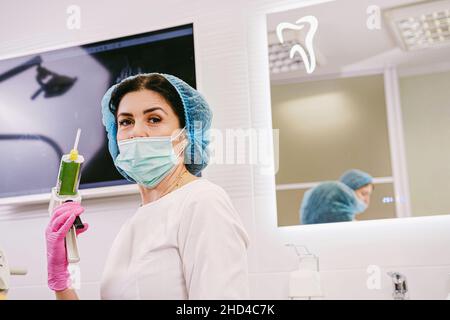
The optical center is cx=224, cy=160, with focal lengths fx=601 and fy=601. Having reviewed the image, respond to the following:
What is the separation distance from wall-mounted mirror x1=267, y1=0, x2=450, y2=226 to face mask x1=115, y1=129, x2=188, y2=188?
30cm

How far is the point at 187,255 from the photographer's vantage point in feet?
4.73

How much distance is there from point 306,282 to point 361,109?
48cm

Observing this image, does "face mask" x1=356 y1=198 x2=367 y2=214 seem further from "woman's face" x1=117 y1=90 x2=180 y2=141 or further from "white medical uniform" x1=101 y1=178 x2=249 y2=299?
"woman's face" x1=117 y1=90 x2=180 y2=141

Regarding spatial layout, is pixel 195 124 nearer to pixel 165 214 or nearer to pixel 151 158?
pixel 151 158

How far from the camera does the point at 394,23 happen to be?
1.60 metres

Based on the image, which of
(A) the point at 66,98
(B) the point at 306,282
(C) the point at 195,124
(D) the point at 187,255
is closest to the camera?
(D) the point at 187,255

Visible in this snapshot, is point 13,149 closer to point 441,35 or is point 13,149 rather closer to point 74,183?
point 74,183

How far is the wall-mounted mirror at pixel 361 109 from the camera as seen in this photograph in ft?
5.06

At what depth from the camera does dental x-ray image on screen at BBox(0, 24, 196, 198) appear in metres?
1.79

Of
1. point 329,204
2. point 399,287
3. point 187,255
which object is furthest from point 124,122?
point 399,287

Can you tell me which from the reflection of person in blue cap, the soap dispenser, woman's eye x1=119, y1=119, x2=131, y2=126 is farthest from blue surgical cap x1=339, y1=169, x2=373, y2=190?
woman's eye x1=119, y1=119, x2=131, y2=126

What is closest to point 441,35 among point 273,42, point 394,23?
point 394,23

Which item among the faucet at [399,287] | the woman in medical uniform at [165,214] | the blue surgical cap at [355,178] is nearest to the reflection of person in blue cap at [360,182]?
the blue surgical cap at [355,178]

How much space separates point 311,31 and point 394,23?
8.7 inches
